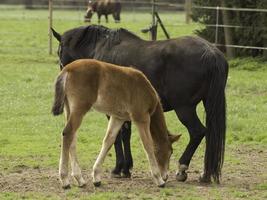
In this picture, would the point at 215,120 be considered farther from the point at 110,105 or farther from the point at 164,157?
the point at 110,105

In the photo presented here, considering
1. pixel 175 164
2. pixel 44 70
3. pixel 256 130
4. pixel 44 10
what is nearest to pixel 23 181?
pixel 175 164

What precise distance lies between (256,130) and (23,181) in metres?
4.84

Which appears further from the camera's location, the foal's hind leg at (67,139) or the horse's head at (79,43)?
the horse's head at (79,43)

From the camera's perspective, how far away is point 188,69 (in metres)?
8.16

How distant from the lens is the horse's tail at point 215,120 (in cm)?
790

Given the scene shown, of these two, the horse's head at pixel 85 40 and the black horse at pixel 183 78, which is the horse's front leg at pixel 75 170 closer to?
the black horse at pixel 183 78

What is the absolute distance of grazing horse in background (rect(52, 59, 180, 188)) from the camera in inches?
282

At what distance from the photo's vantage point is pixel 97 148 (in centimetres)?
995

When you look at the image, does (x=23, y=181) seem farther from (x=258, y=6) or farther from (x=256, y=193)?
(x=258, y=6)

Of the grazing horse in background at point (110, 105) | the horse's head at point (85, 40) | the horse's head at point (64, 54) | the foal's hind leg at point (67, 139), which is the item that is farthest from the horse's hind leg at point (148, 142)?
the horse's head at point (64, 54)

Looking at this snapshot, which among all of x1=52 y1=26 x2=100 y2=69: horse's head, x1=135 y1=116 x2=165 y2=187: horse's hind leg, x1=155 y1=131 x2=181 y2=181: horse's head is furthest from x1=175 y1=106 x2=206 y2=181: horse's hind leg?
x1=52 y1=26 x2=100 y2=69: horse's head

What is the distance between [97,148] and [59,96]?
2912 millimetres

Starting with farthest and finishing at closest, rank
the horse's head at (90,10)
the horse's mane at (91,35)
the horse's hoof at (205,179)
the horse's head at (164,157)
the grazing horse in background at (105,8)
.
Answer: the grazing horse in background at (105,8)
the horse's head at (90,10)
the horse's mane at (91,35)
the horse's hoof at (205,179)
the horse's head at (164,157)

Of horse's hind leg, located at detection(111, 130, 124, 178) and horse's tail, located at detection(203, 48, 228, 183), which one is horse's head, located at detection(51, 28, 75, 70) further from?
horse's tail, located at detection(203, 48, 228, 183)
